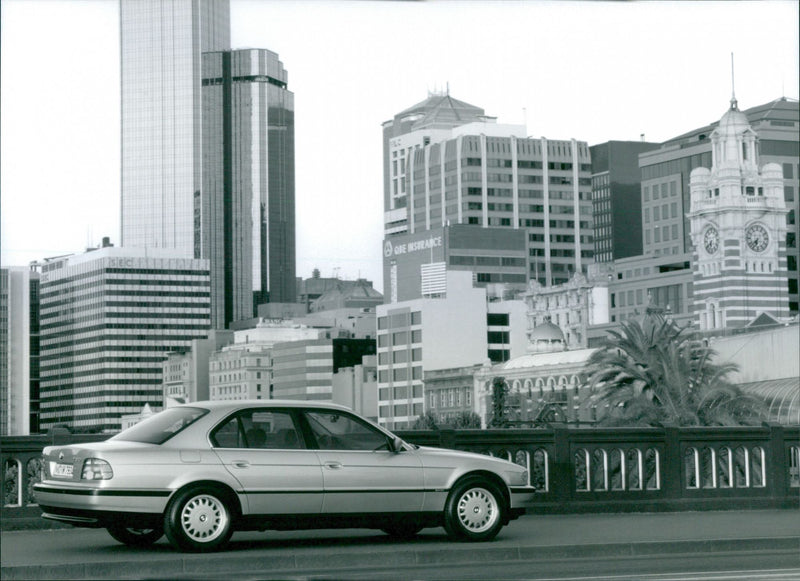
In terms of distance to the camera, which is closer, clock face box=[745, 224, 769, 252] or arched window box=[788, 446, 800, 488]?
arched window box=[788, 446, 800, 488]

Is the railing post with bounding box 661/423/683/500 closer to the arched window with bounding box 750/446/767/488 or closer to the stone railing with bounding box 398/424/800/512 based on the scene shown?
the stone railing with bounding box 398/424/800/512

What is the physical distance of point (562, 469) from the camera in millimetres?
23391

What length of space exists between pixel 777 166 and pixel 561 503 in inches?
6723

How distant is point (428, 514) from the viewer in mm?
18078

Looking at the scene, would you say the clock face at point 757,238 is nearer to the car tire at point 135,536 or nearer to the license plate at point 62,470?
the car tire at point 135,536

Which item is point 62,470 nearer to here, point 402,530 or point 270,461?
point 270,461

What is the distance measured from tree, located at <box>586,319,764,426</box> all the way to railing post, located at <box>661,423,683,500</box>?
40393 mm

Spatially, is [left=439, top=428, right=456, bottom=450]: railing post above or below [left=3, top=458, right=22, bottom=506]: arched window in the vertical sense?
above

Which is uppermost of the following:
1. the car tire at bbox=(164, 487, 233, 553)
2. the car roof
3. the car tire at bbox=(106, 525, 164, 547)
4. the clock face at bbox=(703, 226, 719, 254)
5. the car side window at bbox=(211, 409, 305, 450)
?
the clock face at bbox=(703, 226, 719, 254)

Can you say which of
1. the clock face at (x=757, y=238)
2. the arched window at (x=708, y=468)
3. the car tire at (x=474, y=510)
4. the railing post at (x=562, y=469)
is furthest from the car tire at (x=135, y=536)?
the clock face at (x=757, y=238)

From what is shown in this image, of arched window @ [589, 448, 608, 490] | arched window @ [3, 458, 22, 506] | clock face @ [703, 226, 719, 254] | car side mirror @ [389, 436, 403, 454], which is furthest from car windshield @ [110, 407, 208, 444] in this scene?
clock face @ [703, 226, 719, 254]

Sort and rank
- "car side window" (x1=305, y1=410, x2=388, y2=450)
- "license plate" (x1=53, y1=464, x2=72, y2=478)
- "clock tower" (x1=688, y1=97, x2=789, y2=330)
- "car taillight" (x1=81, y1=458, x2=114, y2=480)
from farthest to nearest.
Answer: "clock tower" (x1=688, y1=97, x2=789, y2=330), "car side window" (x1=305, y1=410, x2=388, y2=450), "license plate" (x1=53, y1=464, x2=72, y2=478), "car taillight" (x1=81, y1=458, x2=114, y2=480)

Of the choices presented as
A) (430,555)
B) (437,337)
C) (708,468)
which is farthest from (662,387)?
(437,337)

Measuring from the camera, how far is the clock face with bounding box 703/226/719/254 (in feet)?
614
